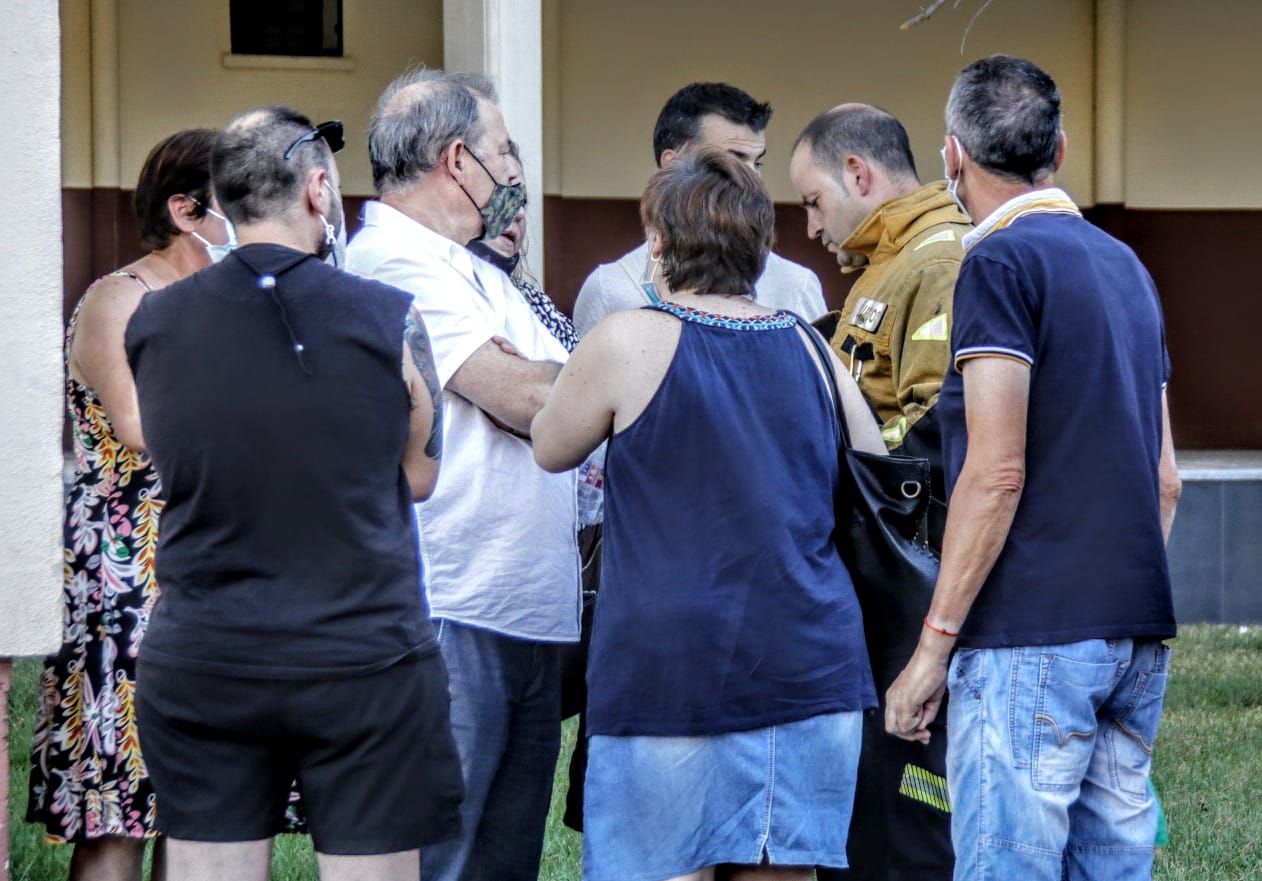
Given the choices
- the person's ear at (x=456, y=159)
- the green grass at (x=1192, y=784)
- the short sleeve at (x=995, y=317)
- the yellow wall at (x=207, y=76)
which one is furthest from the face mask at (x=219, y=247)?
the yellow wall at (x=207, y=76)

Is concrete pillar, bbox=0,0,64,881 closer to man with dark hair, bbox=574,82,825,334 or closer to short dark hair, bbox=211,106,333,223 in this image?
short dark hair, bbox=211,106,333,223

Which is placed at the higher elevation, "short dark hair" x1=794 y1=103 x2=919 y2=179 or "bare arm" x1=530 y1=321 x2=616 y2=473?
"short dark hair" x1=794 y1=103 x2=919 y2=179

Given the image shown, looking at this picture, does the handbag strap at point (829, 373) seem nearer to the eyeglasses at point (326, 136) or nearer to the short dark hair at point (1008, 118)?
the short dark hair at point (1008, 118)

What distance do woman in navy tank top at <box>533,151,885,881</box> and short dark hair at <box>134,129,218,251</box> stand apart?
116 centimetres

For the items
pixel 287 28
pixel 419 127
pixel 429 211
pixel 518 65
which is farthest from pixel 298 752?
pixel 287 28

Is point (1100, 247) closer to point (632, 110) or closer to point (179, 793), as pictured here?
point (179, 793)

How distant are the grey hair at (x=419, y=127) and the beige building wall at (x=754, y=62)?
303 inches

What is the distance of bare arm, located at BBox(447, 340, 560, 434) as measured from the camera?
10.7 feet

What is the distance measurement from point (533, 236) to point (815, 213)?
4254 mm

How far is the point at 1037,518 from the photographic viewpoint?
292 centimetres

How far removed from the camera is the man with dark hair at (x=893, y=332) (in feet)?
11.6

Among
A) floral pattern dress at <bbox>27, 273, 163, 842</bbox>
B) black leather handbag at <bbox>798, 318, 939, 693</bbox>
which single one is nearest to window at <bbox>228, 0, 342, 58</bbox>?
floral pattern dress at <bbox>27, 273, 163, 842</bbox>

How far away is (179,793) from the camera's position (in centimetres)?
265

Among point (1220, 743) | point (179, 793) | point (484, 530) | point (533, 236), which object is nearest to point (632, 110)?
point (533, 236)
